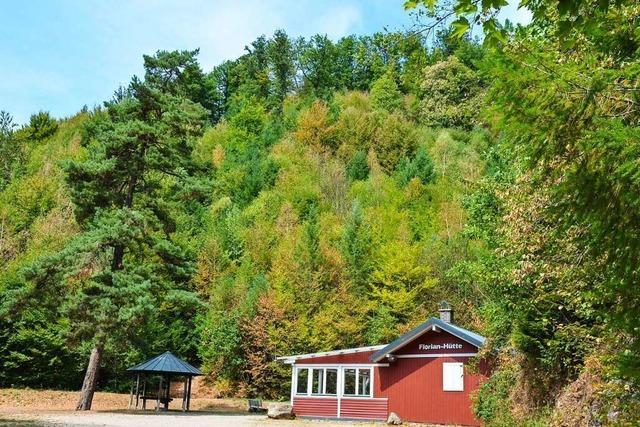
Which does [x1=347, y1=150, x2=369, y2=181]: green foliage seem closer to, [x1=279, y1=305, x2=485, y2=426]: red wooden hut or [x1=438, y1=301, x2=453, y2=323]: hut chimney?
[x1=438, y1=301, x2=453, y2=323]: hut chimney

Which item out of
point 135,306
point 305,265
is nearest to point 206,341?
point 305,265

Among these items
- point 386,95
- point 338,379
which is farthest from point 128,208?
point 386,95

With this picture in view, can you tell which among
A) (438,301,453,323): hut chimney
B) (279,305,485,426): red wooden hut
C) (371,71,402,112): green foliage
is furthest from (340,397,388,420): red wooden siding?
(371,71,402,112): green foliage

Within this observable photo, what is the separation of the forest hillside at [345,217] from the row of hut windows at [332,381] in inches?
200

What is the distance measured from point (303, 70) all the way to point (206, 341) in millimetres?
46406

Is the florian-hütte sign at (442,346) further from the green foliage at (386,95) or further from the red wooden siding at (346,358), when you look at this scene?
the green foliage at (386,95)

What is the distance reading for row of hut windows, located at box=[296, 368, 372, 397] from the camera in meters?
23.6

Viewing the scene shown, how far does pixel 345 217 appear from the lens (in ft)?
160

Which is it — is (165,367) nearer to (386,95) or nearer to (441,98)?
(441,98)

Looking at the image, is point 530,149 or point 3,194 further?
point 3,194

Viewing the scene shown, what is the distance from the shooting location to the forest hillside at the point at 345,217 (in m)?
4.98

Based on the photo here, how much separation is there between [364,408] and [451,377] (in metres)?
3.75

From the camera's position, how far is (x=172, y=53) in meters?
23.6

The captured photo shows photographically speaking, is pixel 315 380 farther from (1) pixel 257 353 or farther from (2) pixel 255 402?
(1) pixel 257 353
